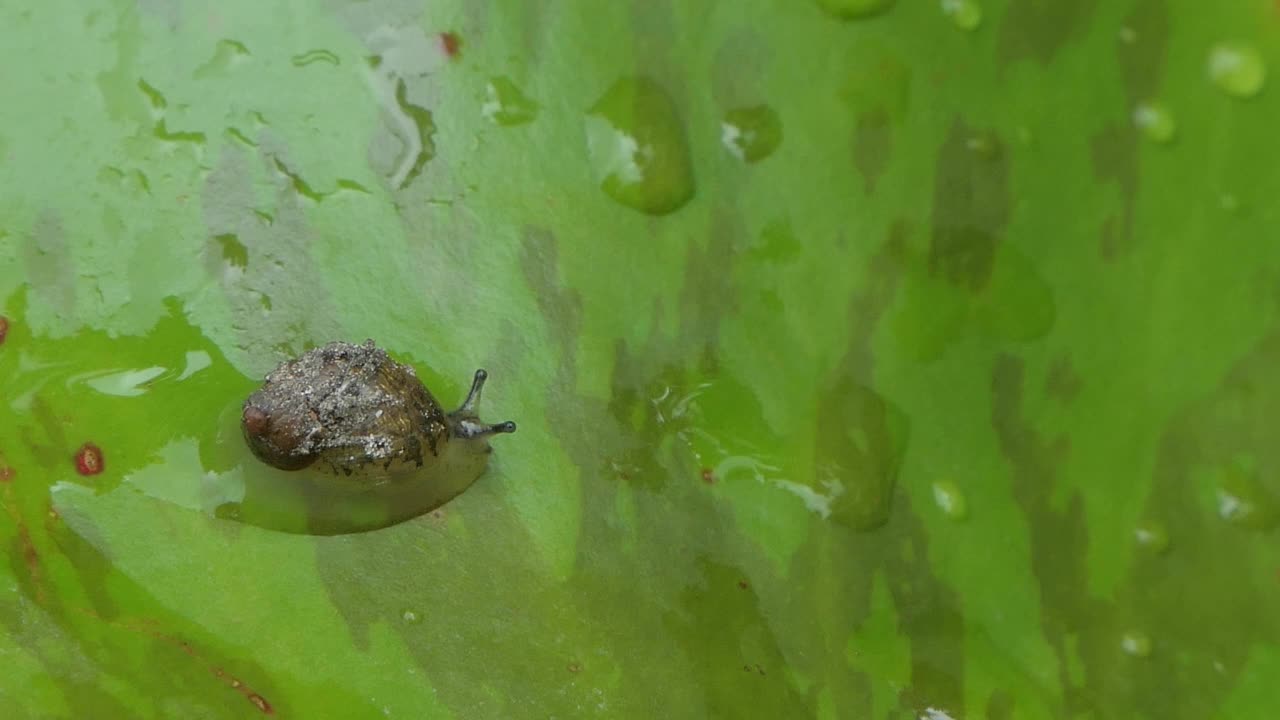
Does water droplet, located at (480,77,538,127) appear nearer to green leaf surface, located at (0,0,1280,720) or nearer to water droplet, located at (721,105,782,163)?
green leaf surface, located at (0,0,1280,720)

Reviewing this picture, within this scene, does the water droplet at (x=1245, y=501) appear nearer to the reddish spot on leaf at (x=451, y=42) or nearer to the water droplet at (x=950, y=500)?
the water droplet at (x=950, y=500)

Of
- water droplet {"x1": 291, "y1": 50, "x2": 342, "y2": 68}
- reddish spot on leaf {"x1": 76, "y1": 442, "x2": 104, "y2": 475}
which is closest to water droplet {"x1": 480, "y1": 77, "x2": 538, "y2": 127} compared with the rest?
water droplet {"x1": 291, "y1": 50, "x2": 342, "y2": 68}

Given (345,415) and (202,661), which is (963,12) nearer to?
(345,415)

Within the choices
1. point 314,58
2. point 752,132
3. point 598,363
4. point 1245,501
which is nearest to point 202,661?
point 598,363

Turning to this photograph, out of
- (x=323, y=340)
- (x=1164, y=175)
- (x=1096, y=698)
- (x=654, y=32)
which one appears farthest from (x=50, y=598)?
(x=1164, y=175)

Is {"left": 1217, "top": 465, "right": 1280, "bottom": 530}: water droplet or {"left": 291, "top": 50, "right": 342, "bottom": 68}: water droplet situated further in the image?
{"left": 291, "top": 50, "right": 342, "bottom": 68}: water droplet

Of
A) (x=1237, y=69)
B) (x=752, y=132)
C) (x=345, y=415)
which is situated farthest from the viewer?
(x=345, y=415)

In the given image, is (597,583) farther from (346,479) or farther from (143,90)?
(143,90)

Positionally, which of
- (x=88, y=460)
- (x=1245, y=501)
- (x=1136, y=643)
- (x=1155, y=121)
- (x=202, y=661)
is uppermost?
(x=1155, y=121)
